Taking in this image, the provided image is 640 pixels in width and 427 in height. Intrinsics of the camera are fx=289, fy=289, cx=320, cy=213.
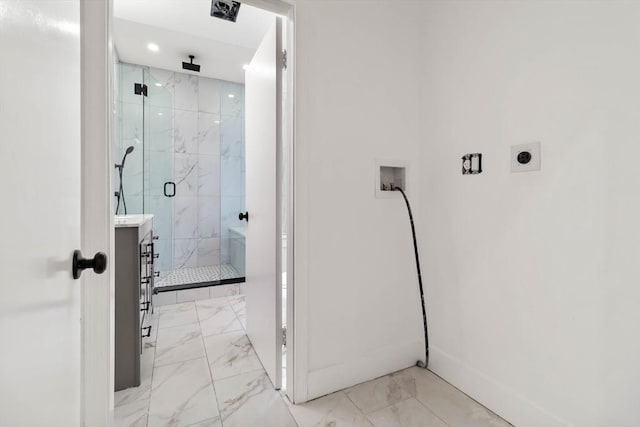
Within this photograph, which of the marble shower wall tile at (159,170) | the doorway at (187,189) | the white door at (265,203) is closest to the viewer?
the white door at (265,203)

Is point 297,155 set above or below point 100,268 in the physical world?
Answer: above

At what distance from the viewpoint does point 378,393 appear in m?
1.59

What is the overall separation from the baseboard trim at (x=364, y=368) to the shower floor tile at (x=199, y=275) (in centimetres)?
206

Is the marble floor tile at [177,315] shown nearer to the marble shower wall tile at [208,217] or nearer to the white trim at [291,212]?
the marble shower wall tile at [208,217]

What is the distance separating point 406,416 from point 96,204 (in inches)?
64.7

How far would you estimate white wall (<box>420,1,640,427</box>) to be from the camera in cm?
106

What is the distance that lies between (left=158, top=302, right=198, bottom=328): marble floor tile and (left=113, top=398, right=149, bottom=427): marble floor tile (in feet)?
3.16

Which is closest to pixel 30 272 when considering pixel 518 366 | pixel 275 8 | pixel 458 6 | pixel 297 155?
pixel 297 155

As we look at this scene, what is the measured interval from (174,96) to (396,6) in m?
3.00

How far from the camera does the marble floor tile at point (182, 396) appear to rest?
1.39 meters

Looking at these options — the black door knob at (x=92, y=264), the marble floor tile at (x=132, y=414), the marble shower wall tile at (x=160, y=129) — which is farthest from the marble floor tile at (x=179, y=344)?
the marble shower wall tile at (x=160, y=129)

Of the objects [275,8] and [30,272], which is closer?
[30,272]

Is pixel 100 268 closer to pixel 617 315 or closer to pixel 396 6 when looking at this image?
pixel 617 315

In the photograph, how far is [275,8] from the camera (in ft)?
4.84
